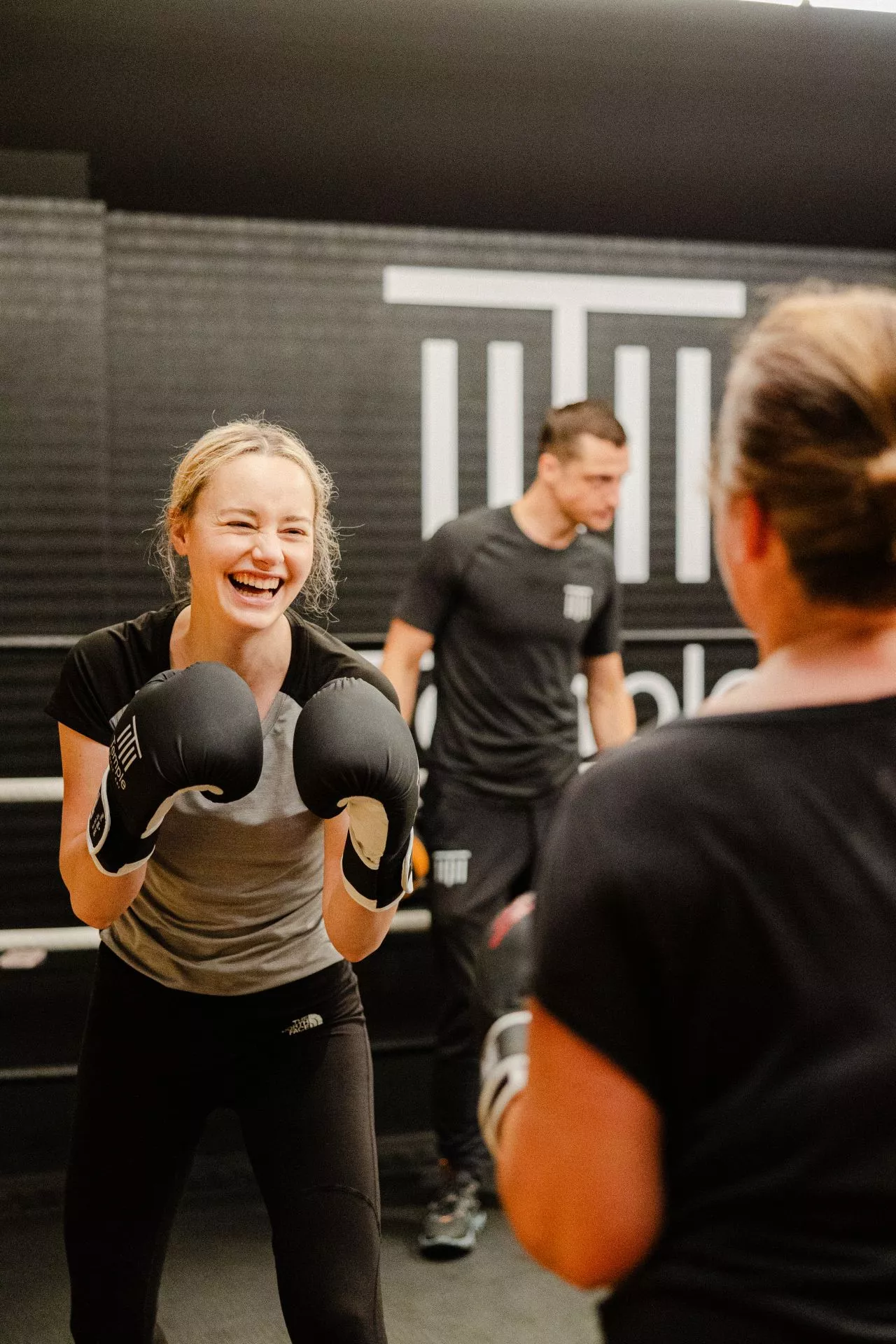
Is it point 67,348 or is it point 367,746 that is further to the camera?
point 67,348

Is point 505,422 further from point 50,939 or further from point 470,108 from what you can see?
point 50,939

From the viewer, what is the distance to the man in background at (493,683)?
2607 millimetres

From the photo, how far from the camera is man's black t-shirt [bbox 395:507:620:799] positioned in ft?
8.77

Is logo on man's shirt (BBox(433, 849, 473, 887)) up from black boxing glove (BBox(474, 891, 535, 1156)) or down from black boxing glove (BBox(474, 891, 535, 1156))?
down

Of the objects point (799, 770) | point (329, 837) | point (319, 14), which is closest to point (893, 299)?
point (799, 770)

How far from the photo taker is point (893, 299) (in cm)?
76

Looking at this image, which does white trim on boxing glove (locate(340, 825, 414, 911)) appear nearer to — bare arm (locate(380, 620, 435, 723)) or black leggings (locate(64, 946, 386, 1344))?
black leggings (locate(64, 946, 386, 1344))

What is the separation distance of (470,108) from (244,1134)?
2.65 metres

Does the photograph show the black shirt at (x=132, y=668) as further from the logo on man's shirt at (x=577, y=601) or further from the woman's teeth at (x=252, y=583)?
the logo on man's shirt at (x=577, y=601)

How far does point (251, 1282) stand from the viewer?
2324 millimetres

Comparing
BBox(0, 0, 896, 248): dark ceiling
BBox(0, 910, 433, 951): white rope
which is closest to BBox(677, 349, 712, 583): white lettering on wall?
BBox(0, 0, 896, 248): dark ceiling

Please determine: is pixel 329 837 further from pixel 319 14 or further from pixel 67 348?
pixel 319 14

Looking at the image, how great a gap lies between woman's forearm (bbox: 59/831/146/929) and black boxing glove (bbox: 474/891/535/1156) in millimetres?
585

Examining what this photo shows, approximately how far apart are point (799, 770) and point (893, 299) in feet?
0.98
